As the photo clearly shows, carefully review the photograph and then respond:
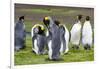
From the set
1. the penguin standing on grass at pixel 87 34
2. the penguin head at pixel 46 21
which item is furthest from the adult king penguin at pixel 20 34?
the penguin standing on grass at pixel 87 34

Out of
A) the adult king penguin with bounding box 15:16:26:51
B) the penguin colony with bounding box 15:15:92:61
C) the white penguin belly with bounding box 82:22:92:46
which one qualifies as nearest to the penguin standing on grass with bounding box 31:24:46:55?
the penguin colony with bounding box 15:15:92:61

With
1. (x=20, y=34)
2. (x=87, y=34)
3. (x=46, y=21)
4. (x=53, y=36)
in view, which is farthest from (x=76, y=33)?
(x=20, y=34)

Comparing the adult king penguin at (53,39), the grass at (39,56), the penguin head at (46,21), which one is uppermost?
the penguin head at (46,21)

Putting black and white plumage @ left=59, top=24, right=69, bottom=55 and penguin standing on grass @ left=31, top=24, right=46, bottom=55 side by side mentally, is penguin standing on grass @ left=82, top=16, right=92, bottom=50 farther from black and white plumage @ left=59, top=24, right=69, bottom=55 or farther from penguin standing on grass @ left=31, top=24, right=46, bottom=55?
penguin standing on grass @ left=31, top=24, right=46, bottom=55

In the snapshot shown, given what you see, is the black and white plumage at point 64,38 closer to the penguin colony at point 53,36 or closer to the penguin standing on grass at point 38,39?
the penguin colony at point 53,36

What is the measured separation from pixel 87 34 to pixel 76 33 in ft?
0.50

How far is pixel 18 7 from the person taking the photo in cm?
221

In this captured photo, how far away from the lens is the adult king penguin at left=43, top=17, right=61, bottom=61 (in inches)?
92.0

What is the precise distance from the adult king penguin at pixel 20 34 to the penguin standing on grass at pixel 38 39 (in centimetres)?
11

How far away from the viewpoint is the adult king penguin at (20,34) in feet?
7.23

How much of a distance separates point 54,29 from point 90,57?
60cm

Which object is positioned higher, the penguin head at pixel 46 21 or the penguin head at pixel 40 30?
the penguin head at pixel 46 21

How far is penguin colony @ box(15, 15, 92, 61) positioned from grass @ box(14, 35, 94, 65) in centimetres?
4
